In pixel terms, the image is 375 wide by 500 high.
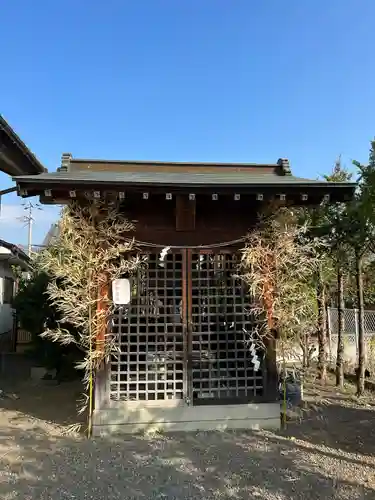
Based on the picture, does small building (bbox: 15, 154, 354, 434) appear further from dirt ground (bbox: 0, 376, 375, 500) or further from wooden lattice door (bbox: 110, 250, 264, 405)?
dirt ground (bbox: 0, 376, 375, 500)

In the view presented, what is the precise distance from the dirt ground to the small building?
36cm

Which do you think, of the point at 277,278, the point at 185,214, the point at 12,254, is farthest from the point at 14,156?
the point at 12,254

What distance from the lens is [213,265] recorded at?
19.7 ft

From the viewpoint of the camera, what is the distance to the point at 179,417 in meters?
5.53

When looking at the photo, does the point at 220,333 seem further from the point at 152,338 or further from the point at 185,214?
the point at 185,214

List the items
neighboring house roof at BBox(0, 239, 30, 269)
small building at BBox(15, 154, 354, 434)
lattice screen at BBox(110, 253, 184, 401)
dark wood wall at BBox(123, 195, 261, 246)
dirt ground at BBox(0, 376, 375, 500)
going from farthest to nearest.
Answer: neighboring house roof at BBox(0, 239, 30, 269)
dark wood wall at BBox(123, 195, 261, 246)
lattice screen at BBox(110, 253, 184, 401)
small building at BBox(15, 154, 354, 434)
dirt ground at BBox(0, 376, 375, 500)

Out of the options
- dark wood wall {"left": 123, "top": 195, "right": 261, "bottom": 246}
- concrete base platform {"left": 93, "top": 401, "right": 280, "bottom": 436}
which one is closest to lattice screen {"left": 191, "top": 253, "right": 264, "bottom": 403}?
concrete base platform {"left": 93, "top": 401, "right": 280, "bottom": 436}

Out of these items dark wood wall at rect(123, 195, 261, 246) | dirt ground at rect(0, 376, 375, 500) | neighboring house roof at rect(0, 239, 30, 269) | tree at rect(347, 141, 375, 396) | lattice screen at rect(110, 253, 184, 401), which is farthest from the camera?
neighboring house roof at rect(0, 239, 30, 269)

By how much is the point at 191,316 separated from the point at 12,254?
33.1ft

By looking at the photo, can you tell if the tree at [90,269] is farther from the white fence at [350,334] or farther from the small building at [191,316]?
the white fence at [350,334]

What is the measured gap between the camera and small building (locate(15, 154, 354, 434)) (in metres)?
5.48

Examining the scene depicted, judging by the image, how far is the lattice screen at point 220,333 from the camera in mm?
5781

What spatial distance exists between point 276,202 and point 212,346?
2.18m

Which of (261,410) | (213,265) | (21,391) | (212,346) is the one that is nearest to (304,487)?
(261,410)
